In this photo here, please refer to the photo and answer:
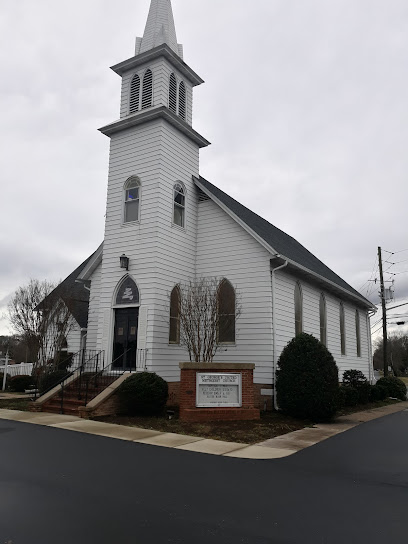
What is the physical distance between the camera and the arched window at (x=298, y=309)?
18.3 metres

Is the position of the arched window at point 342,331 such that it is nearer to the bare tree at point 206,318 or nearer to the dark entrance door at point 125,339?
the bare tree at point 206,318

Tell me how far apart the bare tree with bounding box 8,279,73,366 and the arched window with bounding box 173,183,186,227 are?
25.5 feet

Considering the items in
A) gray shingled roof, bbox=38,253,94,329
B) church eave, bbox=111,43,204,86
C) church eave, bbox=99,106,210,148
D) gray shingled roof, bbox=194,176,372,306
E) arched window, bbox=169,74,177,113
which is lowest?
gray shingled roof, bbox=38,253,94,329

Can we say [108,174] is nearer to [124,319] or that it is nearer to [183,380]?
[124,319]

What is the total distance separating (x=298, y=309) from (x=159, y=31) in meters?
13.4

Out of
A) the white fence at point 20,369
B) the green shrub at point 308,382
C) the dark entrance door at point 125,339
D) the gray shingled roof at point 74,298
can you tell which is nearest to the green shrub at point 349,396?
the green shrub at point 308,382

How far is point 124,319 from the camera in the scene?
1672 centimetres

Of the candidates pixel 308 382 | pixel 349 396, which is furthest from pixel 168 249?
pixel 349 396

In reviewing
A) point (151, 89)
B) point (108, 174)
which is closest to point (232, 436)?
point (108, 174)

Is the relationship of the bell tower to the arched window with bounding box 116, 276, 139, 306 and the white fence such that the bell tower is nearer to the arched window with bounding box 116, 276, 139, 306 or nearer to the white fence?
the arched window with bounding box 116, 276, 139, 306

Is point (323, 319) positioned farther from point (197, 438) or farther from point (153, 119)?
point (197, 438)

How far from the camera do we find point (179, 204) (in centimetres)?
1792

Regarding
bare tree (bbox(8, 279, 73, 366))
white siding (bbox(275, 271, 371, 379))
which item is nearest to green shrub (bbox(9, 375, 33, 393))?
bare tree (bbox(8, 279, 73, 366))

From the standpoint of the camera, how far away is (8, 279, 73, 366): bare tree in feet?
68.0
